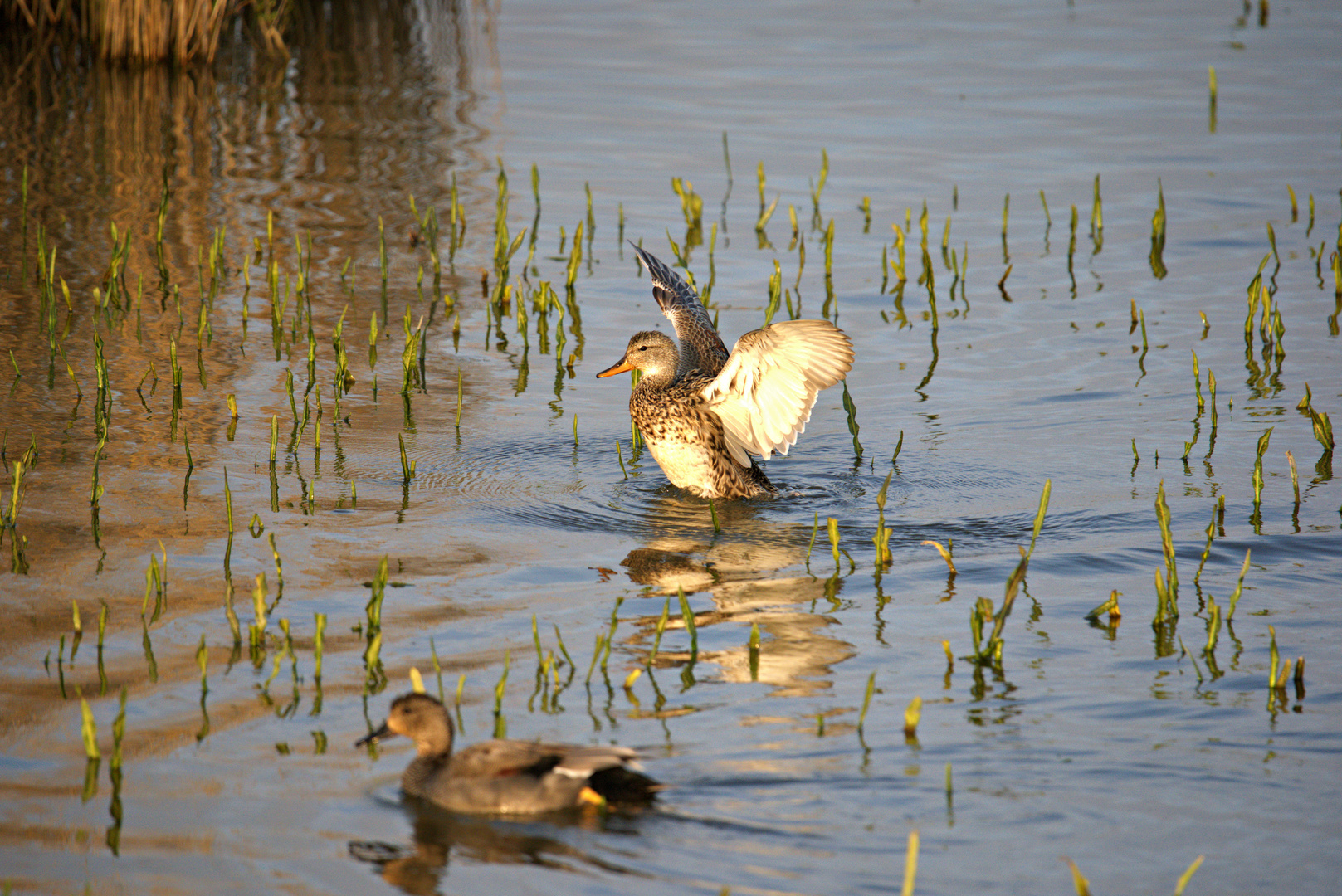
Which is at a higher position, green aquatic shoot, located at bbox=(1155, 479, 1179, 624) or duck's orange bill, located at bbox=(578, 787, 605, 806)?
green aquatic shoot, located at bbox=(1155, 479, 1179, 624)

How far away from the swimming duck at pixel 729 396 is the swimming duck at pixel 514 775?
2.46m

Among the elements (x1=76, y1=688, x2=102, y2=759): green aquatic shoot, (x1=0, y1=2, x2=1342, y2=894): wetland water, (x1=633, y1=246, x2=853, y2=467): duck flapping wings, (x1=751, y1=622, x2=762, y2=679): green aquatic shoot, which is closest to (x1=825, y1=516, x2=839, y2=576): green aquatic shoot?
(x1=0, y1=2, x2=1342, y2=894): wetland water

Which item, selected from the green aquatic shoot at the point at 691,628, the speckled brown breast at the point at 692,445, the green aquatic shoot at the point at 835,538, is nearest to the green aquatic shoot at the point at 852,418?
the speckled brown breast at the point at 692,445

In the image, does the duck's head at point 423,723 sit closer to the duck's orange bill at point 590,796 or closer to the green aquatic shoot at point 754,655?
the duck's orange bill at point 590,796

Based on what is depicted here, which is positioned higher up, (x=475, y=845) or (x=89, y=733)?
(x=89, y=733)

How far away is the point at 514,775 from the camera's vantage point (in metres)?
3.33

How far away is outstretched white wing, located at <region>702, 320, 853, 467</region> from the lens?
18.0 ft

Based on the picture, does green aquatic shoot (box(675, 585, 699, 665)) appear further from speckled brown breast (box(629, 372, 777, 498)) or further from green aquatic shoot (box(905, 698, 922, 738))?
speckled brown breast (box(629, 372, 777, 498))

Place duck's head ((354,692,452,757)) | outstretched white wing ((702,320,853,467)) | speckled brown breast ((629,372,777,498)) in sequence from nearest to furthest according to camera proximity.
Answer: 1. duck's head ((354,692,452,757))
2. outstretched white wing ((702,320,853,467))
3. speckled brown breast ((629,372,777,498))

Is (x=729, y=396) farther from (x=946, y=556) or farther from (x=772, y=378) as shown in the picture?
(x=946, y=556)

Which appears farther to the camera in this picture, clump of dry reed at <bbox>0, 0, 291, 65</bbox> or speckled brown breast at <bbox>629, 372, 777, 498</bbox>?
clump of dry reed at <bbox>0, 0, 291, 65</bbox>

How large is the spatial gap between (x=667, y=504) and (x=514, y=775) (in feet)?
9.05

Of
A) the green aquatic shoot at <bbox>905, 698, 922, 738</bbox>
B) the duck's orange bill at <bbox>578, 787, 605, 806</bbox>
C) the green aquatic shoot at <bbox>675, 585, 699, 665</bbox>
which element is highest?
the green aquatic shoot at <bbox>675, 585, 699, 665</bbox>

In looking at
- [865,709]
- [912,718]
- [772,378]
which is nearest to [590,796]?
[865,709]
